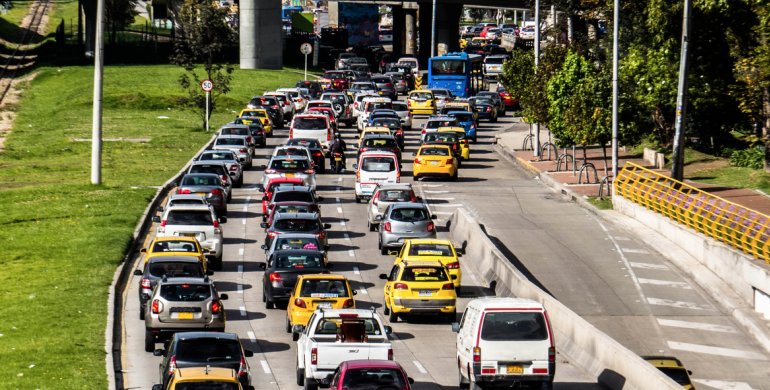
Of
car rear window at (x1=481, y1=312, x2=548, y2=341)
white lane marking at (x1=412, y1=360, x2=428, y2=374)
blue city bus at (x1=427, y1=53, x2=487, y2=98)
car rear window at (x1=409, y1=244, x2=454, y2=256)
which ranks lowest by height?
white lane marking at (x1=412, y1=360, x2=428, y2=374)

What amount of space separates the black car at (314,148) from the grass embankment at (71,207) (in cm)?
586

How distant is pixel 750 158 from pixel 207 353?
33550 millimetres

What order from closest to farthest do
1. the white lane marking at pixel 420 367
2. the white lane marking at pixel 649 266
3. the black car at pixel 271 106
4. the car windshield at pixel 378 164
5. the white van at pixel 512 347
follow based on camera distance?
the white van at pixel 512 347 < the white lane marking at pixel 420 367 < the white lane marking at pixel 649 266 < the car windshield at pixel 378 164 < the black car at pixel 271 106

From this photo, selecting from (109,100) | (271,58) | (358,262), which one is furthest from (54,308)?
(271,58)

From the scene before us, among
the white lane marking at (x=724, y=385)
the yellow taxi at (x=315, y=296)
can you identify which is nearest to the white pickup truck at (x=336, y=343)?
the yellow taxi at (x=315, y=296)

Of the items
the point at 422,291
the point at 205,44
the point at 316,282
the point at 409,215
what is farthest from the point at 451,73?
the point at 316,282

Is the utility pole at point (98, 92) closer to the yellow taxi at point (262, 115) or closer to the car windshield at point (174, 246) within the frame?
the car windshield at point (174, 246)

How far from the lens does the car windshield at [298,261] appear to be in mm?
26484

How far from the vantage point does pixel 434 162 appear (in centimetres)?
4616

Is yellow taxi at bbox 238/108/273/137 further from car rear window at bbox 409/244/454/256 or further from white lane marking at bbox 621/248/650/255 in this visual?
car rear window at bbox 409/244/454/256

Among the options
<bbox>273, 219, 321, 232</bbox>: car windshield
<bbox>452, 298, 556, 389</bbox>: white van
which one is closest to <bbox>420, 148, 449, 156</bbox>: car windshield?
<bbox>273, 219, 321, 232</bbox>: car windshield

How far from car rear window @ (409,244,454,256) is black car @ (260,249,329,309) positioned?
8.87 feet

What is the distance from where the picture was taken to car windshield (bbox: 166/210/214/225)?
30.5m

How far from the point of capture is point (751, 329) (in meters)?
25.9
